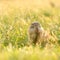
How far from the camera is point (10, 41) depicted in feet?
32.1

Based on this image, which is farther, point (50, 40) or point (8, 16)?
point (8, 16)

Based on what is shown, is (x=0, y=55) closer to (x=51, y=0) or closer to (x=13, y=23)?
(x=13, y=23)

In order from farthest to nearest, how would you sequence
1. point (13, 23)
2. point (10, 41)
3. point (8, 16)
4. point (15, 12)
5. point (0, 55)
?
point (15, 12)
point (8, 16)
point (13, 23)
point (10, 41)
point (0, 55)

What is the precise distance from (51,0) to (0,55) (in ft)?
53.5

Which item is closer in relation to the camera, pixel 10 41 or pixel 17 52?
pixel 17 52

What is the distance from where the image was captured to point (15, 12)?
1320cm

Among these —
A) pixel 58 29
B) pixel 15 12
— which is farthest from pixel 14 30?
pixel 15 12

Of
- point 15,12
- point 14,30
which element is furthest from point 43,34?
point 15,12

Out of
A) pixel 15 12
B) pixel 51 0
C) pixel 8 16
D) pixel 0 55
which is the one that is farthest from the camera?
pixel 51 0

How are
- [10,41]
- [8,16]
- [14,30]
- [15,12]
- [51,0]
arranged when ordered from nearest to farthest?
[10,41] → [14,30] → [8,16] → [15,12] → [51,0]

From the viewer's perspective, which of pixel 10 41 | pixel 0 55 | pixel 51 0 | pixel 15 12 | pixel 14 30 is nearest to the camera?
pixel 0 55

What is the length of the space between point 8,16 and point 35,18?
0.83 meters

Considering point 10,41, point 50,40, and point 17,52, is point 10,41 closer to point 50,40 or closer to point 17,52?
point 50,40

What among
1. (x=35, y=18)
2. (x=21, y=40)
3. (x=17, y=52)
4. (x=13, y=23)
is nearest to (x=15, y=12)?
(x=35, y=18)
